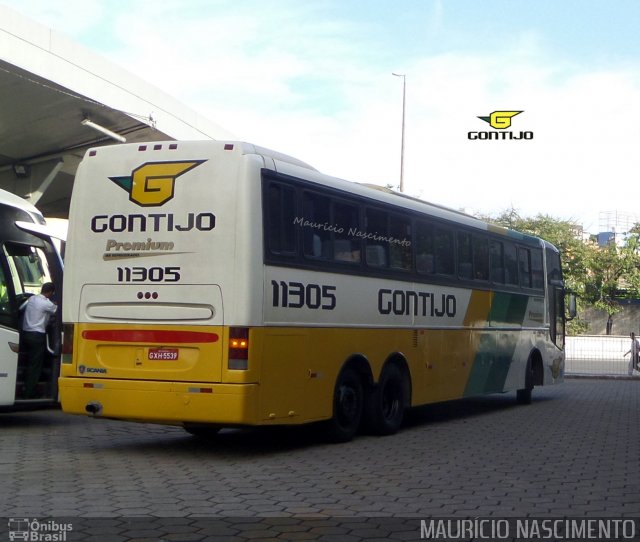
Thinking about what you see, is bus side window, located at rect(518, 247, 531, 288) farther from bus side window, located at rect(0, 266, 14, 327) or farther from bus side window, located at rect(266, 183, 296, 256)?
bus side window, located at rect(0, 266, 14, 327)

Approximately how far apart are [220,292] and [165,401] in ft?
4.07

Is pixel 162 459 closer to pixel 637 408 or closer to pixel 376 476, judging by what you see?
pixel 376 476

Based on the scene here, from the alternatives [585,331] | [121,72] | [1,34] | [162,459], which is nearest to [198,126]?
[121,72]

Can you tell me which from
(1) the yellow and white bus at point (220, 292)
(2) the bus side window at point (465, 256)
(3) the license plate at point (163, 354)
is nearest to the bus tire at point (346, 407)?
(1) the yellow and white bus at point (220, 292)

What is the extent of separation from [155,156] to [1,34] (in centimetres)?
1223

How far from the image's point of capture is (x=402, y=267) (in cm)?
1391

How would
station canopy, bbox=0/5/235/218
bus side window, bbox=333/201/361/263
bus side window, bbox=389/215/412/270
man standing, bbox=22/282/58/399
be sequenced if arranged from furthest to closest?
station canopy, bbox=0/5/235/218, bus side window, bbox=389/215/412/270, man standing, bbox=22/282/58/399, bus side window, bbox=333/201/361/263

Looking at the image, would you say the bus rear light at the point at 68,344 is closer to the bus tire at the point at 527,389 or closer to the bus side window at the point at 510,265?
the bus side window at the point at 510,265

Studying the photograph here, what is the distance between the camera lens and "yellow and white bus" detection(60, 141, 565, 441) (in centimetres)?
1054

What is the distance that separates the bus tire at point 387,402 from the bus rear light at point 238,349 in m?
2.90

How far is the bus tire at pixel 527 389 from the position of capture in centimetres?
1923

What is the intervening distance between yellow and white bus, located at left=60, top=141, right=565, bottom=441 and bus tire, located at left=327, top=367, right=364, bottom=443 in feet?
0.07

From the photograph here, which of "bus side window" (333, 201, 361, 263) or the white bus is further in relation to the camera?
the white bus

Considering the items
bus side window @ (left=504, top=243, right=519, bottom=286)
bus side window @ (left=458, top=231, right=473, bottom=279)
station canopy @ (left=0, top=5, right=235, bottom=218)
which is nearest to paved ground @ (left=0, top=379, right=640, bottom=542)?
bus side window @ (left=458, top=231, right=473, bottom=279)
